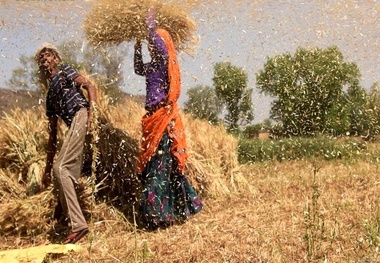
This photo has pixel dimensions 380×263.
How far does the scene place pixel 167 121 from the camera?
4.73 meters

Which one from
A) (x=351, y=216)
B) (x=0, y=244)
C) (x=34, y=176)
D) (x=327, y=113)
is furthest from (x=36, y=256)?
(x=327, y=113)

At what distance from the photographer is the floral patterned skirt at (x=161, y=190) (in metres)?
4.72

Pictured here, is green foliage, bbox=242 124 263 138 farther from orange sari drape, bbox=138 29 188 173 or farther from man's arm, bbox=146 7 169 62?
man's arm, bbox=146 7 169 62

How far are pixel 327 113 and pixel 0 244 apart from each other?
4013cm

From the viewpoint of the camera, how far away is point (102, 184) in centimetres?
519

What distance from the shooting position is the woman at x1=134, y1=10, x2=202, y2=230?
4707 millimetres

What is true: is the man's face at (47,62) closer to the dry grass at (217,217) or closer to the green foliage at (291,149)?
the dry grass at (217,217)

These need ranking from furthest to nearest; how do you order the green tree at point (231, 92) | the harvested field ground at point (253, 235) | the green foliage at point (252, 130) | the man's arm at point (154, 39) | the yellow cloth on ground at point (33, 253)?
1. the green foliage at point (252, 130)
2. the green tree at point (231, 92)
3. the man's arm at point (154, 39)
4. the yellow cloth on ground at point (33, 253)
5. the harvested field ground at point (253, 235)

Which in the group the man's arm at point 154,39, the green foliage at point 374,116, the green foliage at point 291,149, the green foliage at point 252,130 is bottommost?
the green foliage at point 252,130

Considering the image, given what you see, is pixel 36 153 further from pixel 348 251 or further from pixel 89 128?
pixel 348 251

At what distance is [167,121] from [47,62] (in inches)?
44.8

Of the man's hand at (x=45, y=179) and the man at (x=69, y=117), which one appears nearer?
the man at (x=69, y=117)

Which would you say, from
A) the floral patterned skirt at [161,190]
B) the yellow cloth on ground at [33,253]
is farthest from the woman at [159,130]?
the yellow cloth on ground at [33,253]

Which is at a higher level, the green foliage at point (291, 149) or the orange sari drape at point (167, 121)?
the orange sari drape at point (167, 121)
